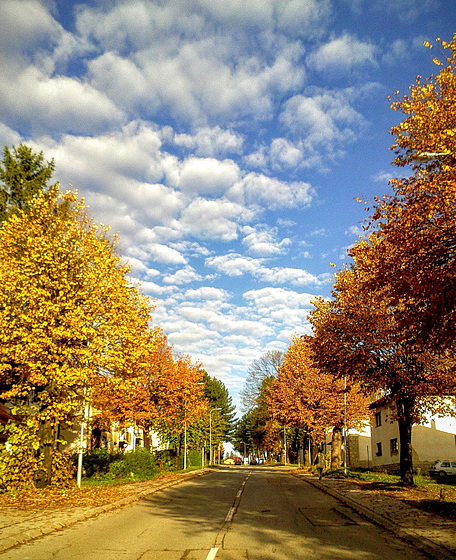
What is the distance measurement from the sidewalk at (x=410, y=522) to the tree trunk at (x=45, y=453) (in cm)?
1034

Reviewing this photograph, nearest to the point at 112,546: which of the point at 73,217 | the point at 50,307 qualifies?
the point at 50,307

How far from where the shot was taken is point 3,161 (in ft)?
107

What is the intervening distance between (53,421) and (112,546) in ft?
33.6

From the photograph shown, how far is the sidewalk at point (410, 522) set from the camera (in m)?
8.83

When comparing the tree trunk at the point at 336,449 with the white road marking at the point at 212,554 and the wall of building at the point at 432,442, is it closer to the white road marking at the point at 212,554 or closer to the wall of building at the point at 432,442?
the wall of building at the point at 432,442

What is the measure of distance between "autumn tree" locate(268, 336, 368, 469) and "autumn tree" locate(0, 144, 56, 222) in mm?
22330

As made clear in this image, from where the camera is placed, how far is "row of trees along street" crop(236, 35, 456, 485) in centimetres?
1047

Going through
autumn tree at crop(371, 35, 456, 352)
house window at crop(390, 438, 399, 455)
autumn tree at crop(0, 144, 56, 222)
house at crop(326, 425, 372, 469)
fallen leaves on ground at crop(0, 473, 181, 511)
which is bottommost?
house at crop(326, 425, 372, 469)

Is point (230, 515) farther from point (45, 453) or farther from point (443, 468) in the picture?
point (443, 468)

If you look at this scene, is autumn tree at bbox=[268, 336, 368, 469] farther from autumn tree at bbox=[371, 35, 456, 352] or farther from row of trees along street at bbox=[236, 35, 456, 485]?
autumn tree at bbox=[371, 35, 456, 352]

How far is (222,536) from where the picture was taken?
34.5ft

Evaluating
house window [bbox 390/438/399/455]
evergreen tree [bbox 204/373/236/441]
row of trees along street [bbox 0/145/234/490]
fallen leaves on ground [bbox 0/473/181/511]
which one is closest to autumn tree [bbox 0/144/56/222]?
row of trees along street [bbox 0/145/234/490]

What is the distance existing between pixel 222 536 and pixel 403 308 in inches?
502

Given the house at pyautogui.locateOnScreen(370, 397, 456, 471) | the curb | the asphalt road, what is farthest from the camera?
the house at pyautogui.locateOnScreen(370, 397, 456, 471)
